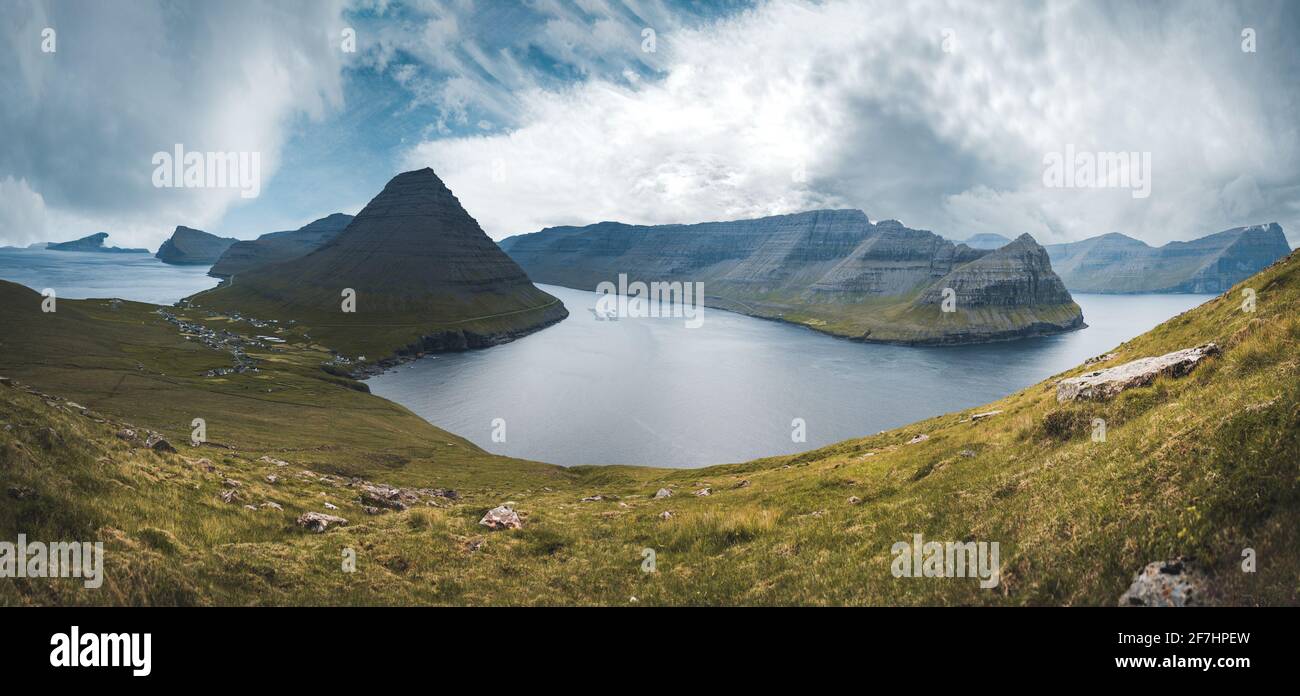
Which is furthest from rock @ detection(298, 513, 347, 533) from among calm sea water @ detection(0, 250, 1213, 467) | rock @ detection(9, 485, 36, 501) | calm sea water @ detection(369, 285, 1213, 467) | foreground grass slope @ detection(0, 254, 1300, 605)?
calm sea water @ detection(0, 250, 1213, 467)

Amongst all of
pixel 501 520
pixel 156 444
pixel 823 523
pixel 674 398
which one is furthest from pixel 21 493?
pixel 674 398

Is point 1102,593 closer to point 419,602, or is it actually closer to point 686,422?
point 419,602

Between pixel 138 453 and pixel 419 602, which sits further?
pixel 138 453

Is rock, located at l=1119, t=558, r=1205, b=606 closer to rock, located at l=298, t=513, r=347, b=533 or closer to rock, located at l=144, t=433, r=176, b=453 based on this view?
rock, located at l=298, t=513, r=347, b=533

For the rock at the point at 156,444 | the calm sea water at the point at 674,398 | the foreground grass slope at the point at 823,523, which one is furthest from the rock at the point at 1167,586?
the calm sea water at the point at 674,398

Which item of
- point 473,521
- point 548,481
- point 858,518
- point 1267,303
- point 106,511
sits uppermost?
point 1267,303
